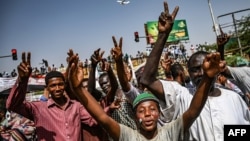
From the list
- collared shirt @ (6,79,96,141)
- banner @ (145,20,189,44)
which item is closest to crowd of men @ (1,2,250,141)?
collared shirt @ (6,79,96,141)

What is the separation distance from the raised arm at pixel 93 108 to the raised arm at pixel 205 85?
57 centimetres

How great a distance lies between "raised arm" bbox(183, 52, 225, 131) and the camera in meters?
2.32

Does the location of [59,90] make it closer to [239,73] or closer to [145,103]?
[145,103]

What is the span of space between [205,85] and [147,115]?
54cm

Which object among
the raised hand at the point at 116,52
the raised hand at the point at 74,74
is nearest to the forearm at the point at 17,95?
the raised hand at the point at 74,74

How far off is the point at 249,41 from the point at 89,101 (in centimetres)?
2371

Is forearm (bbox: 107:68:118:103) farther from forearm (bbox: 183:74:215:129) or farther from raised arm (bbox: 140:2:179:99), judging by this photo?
forearm (bbox: 183:74:215:129)

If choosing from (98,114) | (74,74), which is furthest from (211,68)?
(74,74)

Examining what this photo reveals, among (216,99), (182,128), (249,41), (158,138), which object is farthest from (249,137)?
(249,41)

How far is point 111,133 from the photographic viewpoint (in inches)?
97.1

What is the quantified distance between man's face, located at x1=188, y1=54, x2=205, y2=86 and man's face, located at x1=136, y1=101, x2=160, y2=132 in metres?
0.57

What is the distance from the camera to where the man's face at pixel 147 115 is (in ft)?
8.24

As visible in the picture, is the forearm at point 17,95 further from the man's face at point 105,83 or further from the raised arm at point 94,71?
the man's face at point 105,83

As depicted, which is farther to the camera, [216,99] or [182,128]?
[216,99]
